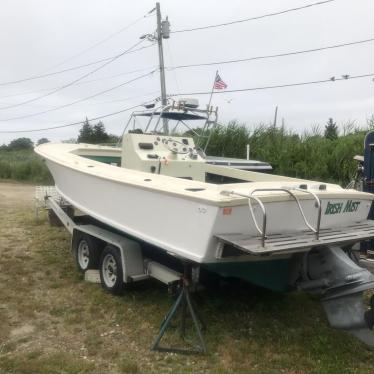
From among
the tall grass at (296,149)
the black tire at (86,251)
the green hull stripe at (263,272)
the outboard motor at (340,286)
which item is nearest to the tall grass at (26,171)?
the tall grass at (296,149)

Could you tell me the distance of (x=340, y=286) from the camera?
3.24m

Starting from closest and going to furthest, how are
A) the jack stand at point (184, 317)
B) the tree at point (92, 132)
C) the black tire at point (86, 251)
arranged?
the jack stand at point (184, 317) → the black tire at point (86, 251) → the tree at point (92, 132)

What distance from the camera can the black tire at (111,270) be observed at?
14.8 ft

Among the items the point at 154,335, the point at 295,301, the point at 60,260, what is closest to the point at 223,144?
the point at 60,260

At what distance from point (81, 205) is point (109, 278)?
105 centimetres

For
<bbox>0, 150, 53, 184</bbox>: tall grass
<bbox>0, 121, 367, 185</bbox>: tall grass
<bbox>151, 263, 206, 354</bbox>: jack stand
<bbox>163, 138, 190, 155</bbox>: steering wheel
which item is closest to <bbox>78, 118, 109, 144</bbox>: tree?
<bbox>0, 150, 53, 184</bbox>: tall grass

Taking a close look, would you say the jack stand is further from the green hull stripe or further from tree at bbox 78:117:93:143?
tree at bbox 78:117:93:143

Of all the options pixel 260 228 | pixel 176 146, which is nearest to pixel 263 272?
pixel 260 228

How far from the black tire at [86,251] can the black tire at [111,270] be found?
9.1 inches

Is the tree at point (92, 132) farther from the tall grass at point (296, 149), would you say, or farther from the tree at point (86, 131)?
the tall grass at point (296, 149)

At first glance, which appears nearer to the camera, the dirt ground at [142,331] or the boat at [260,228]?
the boat at [260,228]

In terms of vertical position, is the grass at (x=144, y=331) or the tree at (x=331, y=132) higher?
the tree at (x=331, y=132)

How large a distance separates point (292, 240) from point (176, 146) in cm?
299

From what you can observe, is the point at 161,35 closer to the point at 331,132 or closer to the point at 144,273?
the point at 331,132
